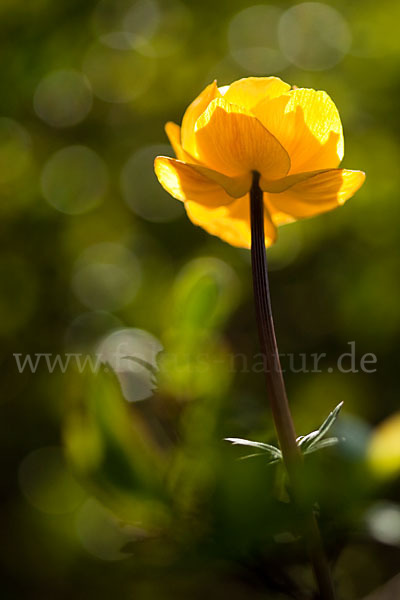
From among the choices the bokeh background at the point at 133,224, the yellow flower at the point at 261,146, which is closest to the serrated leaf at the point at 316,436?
the yellow flower at the point at 261,146

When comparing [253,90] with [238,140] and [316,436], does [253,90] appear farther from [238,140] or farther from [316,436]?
[316,436]

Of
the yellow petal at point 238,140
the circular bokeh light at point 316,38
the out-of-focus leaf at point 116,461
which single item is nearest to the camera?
the out-of-focus leaf at point 116,461

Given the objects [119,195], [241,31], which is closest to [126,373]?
[119,195]

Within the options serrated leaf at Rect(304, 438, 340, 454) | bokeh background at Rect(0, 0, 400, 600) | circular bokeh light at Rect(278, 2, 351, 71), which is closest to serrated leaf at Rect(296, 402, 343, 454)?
serrated leaf at Rect(304, 438, 340, 454)

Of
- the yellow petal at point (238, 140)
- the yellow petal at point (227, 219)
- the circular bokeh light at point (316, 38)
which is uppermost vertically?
the circular bokeh light at point (316, 38)

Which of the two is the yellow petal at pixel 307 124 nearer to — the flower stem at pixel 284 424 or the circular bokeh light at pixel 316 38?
the flower stem at pixel 284 424

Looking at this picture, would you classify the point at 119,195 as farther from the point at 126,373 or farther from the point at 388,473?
the point at 388,473
